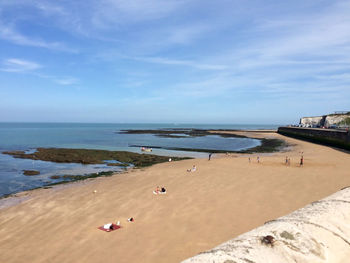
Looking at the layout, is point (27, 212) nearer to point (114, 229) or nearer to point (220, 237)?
point (114, 229)

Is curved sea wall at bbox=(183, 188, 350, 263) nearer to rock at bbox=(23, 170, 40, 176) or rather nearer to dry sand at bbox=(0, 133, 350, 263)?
dry sand at bbox=(0, 133, 350, 263)

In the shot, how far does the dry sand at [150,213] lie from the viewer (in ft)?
29.7

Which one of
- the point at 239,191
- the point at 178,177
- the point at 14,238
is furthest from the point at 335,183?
the point at 14,238

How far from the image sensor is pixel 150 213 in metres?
12.4

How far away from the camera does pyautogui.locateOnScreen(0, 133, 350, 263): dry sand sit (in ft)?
29.7

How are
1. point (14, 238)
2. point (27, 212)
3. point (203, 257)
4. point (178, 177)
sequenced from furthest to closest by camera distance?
point (178, 177) < point (27, 212) < point (14, 238) < point (203, 257)

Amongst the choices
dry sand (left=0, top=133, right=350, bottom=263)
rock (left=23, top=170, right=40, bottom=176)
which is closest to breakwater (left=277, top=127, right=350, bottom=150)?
dry sand (left=0, top=133, right=350, bottom=263)

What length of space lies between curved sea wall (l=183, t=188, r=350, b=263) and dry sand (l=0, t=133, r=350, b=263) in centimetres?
683

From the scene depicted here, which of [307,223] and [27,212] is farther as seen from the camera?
[27,212]

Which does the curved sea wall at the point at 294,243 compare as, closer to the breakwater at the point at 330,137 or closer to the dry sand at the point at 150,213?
the dry sand at the point at 150,213

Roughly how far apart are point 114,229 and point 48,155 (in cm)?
2914

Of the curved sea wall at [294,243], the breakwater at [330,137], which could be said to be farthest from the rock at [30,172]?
the breakwater at [330,137]

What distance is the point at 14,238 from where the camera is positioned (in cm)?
1034

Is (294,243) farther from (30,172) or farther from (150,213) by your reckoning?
(30,172)
